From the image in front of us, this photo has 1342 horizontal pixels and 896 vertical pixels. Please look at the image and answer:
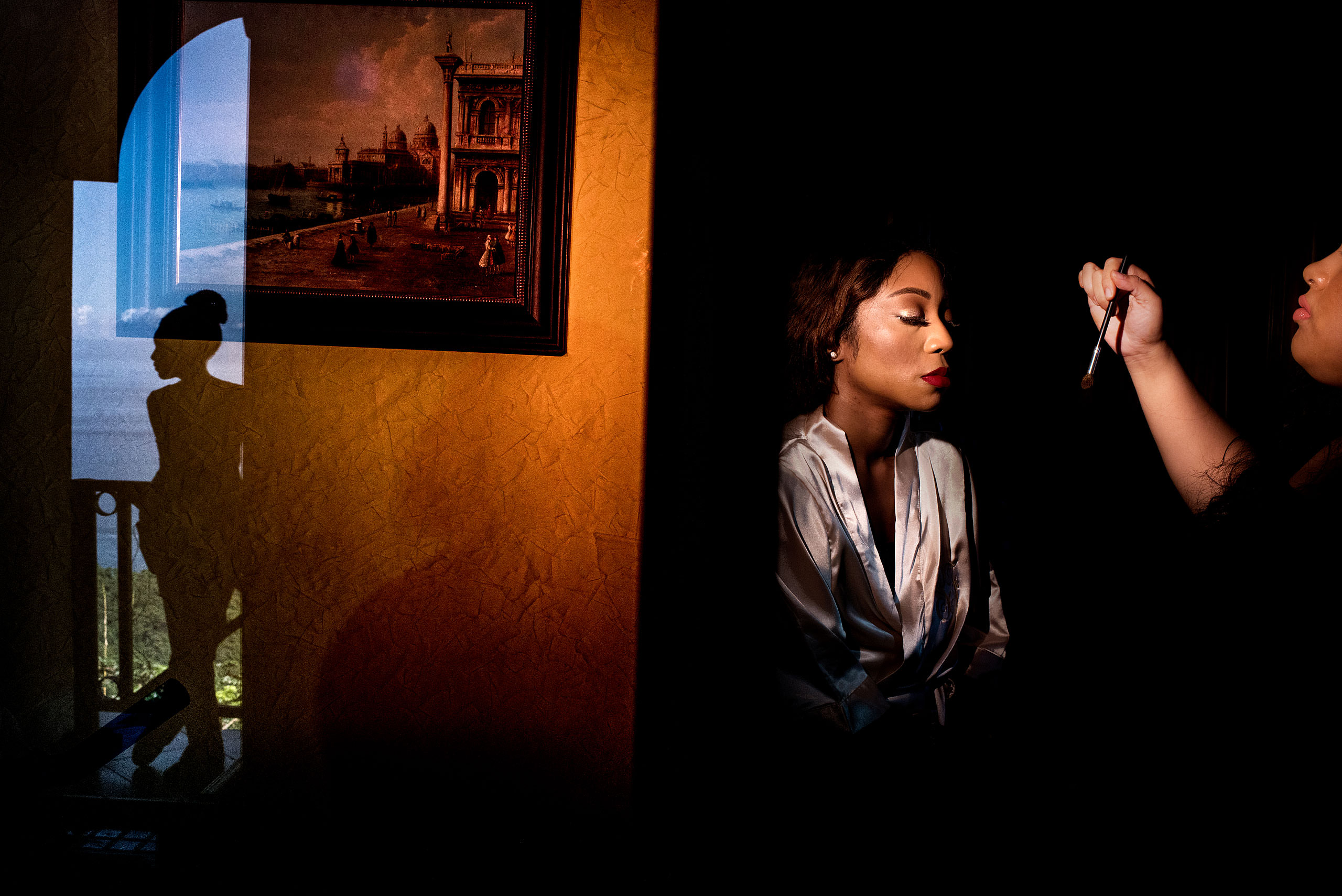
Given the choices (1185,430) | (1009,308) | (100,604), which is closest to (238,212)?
(100,604)

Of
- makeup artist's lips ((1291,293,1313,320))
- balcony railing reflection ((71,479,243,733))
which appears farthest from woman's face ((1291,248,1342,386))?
balcony railing reflection ((71,479,243,733))

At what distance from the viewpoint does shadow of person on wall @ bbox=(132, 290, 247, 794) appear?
85 cm

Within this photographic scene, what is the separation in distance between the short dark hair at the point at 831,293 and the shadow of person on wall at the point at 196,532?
2.46 ft

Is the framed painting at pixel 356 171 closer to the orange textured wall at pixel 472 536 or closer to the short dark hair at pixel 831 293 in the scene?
the orange textured wall at pixel 472 536

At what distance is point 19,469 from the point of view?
0.85 m

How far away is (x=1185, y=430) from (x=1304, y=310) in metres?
0.19

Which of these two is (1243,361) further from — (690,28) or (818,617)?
(690,28)

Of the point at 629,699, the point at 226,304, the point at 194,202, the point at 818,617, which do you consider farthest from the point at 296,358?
the point at 818,617

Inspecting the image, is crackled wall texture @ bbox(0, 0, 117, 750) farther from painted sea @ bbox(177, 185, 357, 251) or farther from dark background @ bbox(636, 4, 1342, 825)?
dark background @ bbox(636, 4, 1342, 825)

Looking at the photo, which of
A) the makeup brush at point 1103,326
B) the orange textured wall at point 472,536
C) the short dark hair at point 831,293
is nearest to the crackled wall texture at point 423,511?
the orange textured wall at point 472,536

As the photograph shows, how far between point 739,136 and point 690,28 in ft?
0.51

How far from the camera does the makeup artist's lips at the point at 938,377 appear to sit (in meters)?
0.81

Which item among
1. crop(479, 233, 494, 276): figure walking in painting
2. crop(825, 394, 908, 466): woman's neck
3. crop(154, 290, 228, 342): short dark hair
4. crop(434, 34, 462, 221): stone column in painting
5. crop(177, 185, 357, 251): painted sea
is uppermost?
crop(434, 34, 462, 221): stone column in painting

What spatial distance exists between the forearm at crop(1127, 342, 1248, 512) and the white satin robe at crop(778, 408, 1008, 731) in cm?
23
